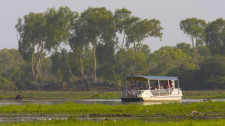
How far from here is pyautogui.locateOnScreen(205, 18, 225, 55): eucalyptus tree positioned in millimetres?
105250

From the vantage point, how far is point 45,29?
346 ft

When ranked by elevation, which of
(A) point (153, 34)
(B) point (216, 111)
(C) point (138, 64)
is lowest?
(B) point (216, 111)

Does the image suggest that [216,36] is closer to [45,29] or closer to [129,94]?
[45,29]

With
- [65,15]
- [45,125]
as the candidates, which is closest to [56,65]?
[65,15]

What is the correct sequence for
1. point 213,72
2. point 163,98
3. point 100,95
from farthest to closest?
point 213,72
point 100,95
point 163,98

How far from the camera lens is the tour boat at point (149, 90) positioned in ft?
172

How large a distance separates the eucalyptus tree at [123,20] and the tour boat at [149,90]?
43081 mm

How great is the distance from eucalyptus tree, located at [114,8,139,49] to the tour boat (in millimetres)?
43081

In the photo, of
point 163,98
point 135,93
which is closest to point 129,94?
point 135,93

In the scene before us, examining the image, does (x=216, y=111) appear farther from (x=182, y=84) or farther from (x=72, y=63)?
(x=72, y=63)

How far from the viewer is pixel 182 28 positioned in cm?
11225

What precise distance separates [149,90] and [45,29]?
56755 mm

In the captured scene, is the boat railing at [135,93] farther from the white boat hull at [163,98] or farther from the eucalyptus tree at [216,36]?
the eucalyptus tree at [216,36]

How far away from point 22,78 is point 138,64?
101 feet
